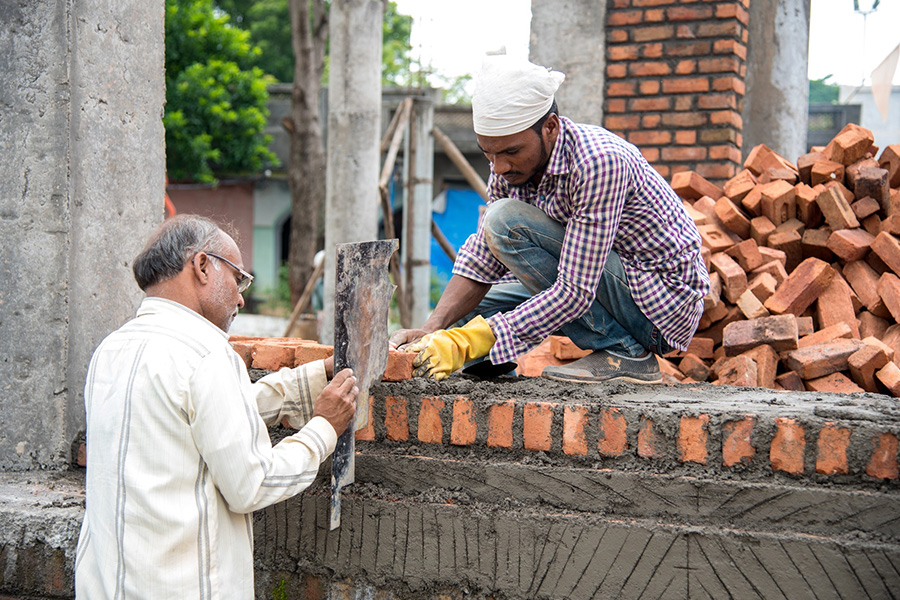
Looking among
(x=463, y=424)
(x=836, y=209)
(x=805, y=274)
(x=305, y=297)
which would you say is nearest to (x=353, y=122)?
(x=305, y=297)

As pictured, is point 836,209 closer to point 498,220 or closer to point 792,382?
point 792,382

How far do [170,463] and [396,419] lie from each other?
887 mm

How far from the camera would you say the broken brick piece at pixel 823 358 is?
3.25m

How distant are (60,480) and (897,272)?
11.9ft

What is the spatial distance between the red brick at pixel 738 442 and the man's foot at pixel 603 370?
67cm

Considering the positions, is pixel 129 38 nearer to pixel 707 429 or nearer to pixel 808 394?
pixel 707 429

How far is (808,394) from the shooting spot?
9.09ft

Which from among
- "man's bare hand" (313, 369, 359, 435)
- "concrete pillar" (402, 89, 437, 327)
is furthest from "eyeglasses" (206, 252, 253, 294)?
"concrete pillar" (402, 89, 437, 327)

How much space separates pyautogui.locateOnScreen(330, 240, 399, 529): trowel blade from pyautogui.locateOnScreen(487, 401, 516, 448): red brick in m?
0.39

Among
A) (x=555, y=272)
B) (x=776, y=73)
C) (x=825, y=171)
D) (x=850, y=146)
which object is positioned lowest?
(x=555, y=272)

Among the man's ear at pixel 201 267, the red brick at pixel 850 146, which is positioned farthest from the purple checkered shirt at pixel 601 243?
the red brick at pixel 850 146

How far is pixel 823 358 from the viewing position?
3260 millimetres

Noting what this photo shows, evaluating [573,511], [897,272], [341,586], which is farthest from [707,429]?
[897,272]

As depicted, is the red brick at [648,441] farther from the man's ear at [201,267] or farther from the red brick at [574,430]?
the man's ear at [201,267]
